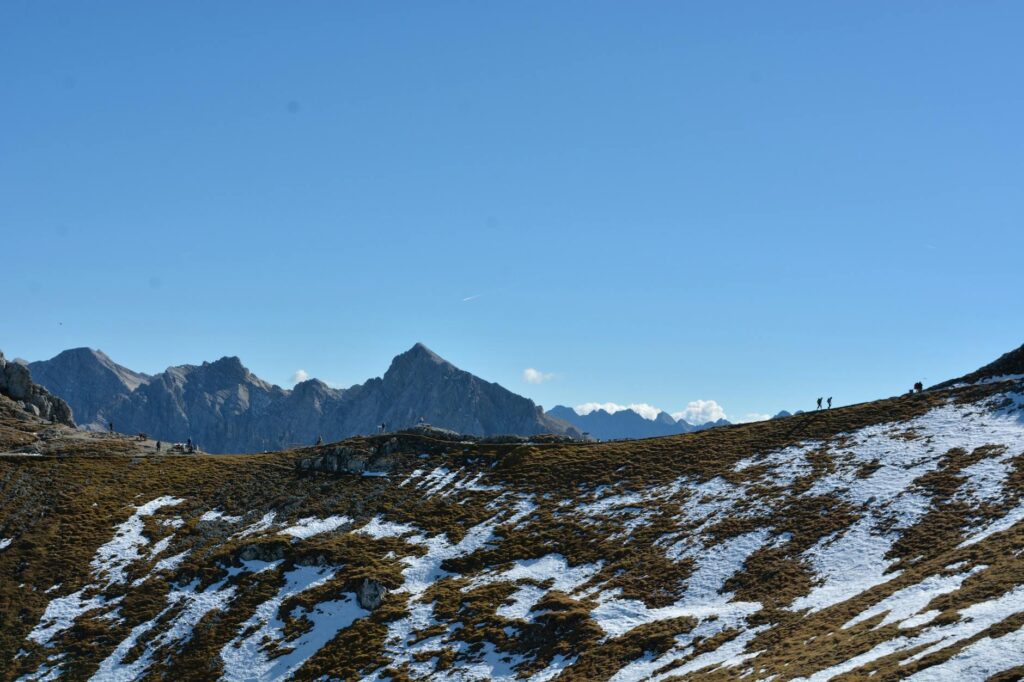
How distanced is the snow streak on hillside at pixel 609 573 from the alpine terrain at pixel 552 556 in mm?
234

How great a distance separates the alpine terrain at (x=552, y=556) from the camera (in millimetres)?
44156

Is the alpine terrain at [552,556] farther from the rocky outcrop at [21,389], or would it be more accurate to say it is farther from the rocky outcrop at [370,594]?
the rocky outcrop at [21,389]

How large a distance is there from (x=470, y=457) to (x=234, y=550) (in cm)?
2926

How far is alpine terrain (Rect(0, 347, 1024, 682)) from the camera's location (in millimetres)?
44156

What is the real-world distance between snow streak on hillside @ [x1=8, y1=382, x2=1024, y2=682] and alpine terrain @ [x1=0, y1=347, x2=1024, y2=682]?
0.23m

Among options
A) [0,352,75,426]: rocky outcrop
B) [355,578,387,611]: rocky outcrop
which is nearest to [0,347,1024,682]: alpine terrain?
[355,578,387,611]: rocky outcrop

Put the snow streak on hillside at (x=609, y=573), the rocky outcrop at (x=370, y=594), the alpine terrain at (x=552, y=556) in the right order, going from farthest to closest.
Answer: the rocky outcrop at (x=370, y=594)
the alpine terrain at (x=552, y=556)
the snow streak on hillside at (x=609, y=573)

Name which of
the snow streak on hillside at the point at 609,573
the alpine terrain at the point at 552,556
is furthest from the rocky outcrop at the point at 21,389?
the snow streak on hillside at the point at 609,573

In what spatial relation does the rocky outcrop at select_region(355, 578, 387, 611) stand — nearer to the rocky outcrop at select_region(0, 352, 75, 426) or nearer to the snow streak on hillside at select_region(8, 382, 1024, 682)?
the snow streak on hillside at select_region(8, 382, 1024, 682)

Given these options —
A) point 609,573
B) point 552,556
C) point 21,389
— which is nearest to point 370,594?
point 552,556

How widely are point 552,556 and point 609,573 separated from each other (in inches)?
260

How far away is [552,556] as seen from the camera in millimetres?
66125

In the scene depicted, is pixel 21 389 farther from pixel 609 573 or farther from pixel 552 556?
pixel 609 573

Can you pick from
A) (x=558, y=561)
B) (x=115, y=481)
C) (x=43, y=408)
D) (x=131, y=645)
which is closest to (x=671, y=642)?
(x=558, y=561)
